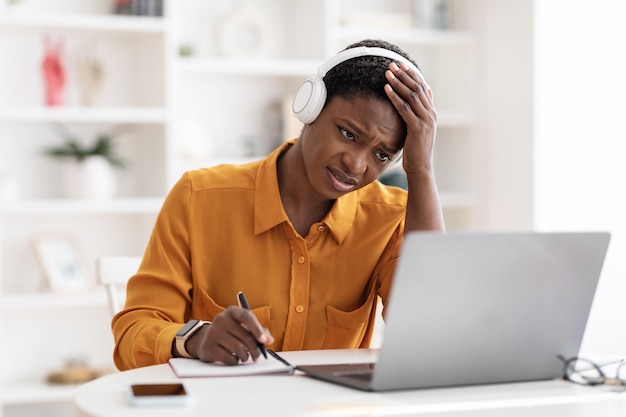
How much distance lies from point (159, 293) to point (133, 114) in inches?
80.9

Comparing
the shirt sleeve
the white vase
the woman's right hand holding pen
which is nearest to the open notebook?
the woman's right hand holding pen

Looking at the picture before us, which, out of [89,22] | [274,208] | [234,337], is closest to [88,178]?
[89,22]

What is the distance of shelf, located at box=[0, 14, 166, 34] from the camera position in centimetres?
343

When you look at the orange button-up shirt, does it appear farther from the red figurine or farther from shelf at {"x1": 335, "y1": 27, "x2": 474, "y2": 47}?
shelf at {"x1": 335, "y1": 27, "x2": 474, "y2": 47}

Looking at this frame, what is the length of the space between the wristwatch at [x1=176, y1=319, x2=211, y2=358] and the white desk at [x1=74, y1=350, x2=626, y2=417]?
11 cm

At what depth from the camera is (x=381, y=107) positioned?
62.3 inches

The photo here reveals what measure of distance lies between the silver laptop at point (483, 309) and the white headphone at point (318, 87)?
534 mm

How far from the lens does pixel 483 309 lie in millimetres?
1161

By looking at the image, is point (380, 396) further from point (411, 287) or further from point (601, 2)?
point (601, 2)

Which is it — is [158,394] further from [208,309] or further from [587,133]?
[587,133]

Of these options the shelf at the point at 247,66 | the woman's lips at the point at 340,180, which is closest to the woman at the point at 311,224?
the woman's lips at the point at 340,180

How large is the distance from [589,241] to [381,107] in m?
0.50

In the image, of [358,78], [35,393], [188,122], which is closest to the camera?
[358,78]

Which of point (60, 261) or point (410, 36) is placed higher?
point (410, 36)
